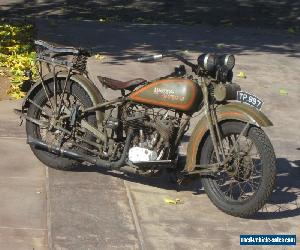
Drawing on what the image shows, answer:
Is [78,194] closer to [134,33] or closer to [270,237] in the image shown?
[270,237]

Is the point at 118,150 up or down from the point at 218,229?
up

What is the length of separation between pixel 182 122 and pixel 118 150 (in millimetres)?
691

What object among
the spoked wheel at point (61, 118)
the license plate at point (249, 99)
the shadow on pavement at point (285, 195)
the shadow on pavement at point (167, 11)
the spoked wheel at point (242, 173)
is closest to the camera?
the spoked wheel at point (242, 173)

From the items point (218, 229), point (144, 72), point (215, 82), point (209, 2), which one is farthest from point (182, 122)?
point (209, 2)

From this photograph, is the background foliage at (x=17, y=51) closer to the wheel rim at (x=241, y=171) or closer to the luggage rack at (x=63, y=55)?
the luggage rack at (x=63, y=55)

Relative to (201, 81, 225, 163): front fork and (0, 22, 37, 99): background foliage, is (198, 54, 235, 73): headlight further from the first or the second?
(0, 22, 37, 99): background foliage

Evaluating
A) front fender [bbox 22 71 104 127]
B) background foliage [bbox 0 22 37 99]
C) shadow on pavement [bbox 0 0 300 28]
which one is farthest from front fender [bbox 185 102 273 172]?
shadow on pavement [bbox 0 0 300 28]

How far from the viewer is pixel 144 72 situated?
10750mm

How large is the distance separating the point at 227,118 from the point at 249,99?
250 millimetres

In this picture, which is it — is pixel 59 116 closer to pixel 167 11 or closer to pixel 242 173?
pixel 242 173

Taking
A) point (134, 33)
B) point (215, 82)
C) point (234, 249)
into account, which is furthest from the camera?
point (134, 33)

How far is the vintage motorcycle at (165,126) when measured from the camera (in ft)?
19.9

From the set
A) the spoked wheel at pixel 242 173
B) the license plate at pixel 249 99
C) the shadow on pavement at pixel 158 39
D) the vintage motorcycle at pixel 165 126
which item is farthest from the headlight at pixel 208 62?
the shadow on pavement at pixel 158 39

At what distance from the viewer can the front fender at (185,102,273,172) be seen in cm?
595
